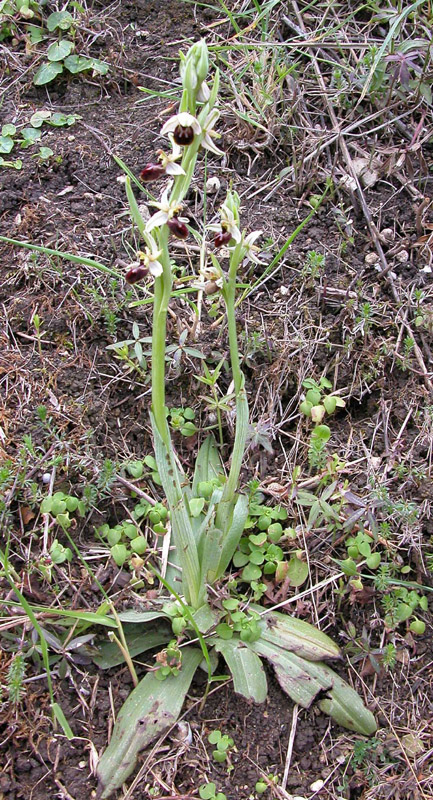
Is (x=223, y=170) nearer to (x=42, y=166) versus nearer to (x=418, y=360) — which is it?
(x=42, y=166)

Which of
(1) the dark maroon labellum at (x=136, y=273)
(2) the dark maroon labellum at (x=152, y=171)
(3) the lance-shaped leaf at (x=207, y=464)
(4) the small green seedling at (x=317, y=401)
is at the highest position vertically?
(2) the dark maroon labellum at (x=152, y=171)

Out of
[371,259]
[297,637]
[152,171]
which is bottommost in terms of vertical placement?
[297,637]

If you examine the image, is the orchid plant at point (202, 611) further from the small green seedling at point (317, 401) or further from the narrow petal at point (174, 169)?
the small green seedling at point (317, 401)

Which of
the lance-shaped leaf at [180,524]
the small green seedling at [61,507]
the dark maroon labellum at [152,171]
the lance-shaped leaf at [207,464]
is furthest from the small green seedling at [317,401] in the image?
the dark maroon labellum at [152,171]

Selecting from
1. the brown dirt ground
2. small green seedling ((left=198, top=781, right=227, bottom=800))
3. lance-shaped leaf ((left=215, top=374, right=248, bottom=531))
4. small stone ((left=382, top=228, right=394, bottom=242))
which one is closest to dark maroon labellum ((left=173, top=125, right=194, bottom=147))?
lance-shaped leaf ((left=215, top=374, right=248, bottom=531))

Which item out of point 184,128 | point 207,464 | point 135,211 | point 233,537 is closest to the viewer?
point 184,128

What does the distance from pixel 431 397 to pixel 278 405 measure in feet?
2.20

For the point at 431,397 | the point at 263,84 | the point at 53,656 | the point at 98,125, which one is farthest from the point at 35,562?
the point at 263,84

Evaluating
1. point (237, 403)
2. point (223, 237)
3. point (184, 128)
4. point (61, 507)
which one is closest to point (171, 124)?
point (184, 128)

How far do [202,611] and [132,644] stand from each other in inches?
10.6

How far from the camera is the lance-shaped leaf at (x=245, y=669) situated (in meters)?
2.30

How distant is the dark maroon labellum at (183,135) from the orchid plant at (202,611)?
60mm

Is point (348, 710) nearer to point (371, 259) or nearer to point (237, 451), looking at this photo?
point (237, 451)

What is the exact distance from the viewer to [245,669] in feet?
7.67
